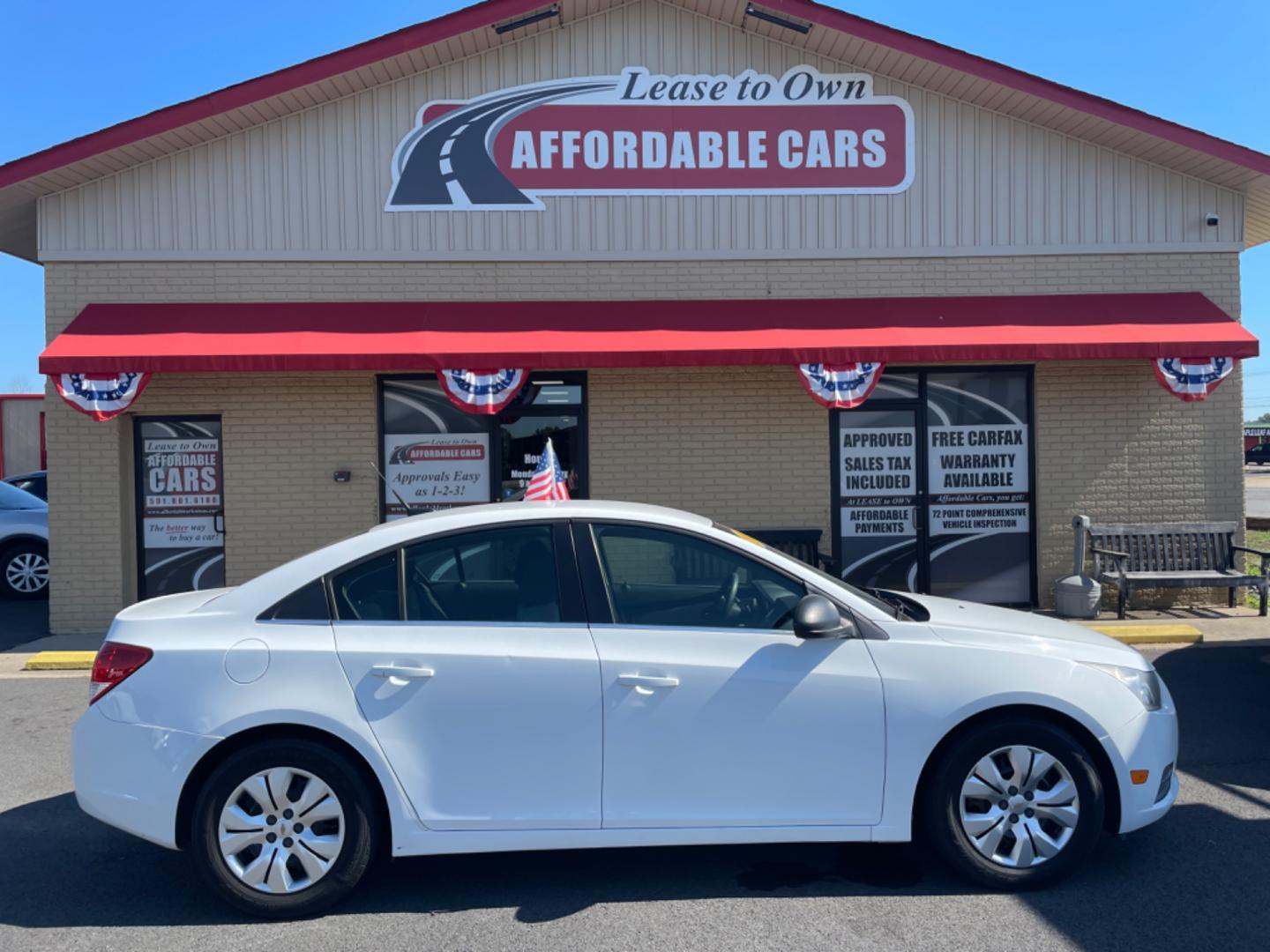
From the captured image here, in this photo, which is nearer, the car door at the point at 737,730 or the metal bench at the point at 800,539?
the car door at the point at 737,730

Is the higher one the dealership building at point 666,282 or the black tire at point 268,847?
the dealership building at point 666,282

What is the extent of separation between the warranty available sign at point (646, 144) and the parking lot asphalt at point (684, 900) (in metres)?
7.22

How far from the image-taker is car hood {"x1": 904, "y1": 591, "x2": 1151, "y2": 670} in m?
4.43

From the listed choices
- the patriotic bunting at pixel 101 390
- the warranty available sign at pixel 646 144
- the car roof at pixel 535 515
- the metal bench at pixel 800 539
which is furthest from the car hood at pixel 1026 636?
the patriotic bunting at pixel 101 390

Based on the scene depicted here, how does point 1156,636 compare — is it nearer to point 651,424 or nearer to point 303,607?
point 651,424

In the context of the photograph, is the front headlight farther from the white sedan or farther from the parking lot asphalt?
the parking lot asphalt

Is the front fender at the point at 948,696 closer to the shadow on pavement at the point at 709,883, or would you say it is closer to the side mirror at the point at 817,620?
the side mirror at the point at 817,620

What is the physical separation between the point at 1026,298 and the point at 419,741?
344 inches

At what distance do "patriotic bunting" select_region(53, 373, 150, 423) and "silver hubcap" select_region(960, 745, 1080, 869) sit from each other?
835 centimetres

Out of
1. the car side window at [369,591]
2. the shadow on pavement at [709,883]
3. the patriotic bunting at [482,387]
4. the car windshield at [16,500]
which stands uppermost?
the patriotic bunting at [482,387]

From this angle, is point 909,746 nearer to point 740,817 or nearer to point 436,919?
point 740,817

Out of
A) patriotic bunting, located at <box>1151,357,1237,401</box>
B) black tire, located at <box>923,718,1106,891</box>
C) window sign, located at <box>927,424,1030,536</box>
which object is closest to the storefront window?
window sign, located at <box>927,424,1030,536</box>

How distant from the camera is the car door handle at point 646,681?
4.22m

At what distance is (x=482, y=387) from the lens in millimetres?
9859
